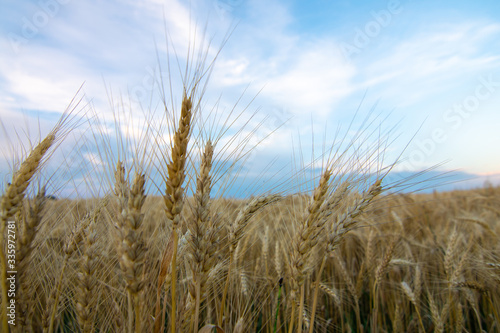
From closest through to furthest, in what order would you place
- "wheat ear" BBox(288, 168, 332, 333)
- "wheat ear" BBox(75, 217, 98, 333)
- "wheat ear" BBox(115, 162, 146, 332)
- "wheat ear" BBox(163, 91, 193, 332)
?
"wheat ear" BBox(115, 162, 146, 332), "wheat ear" BBox(163, 91, 193, 332), "wheat ear" BBox(75, 217, 98, 333), "wheat ear" BBox(288, 168, 332, 333)

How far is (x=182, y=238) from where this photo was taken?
5.72 ft

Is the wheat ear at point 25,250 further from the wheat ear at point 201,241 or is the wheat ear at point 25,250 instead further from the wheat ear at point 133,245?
the wheat ear at point 201,241

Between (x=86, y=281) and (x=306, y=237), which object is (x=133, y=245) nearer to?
(x=86, y=281)

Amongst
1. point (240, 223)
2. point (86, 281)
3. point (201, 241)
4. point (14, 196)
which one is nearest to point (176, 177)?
point (201, 241)

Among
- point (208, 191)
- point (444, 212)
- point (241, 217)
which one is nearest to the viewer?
point (208, 191)

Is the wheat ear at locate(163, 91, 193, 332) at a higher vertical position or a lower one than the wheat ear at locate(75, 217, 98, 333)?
higher

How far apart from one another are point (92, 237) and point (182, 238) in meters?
0.47

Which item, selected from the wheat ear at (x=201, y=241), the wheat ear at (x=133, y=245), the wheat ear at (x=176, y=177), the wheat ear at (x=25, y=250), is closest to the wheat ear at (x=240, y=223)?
the wheat ear at (x=201, y=241)

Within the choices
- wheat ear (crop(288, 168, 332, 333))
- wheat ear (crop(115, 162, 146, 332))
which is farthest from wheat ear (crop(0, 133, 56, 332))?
wheat ear (crop(288, 168, 332, 333))

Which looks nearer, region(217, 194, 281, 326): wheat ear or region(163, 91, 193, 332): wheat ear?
region(163, 91, 193, 332): wheat ear

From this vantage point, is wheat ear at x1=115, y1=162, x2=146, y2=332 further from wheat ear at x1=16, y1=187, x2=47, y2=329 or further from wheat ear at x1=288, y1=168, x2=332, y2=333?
wheat ear at x1=288, y1=168, x2=332, y2=333

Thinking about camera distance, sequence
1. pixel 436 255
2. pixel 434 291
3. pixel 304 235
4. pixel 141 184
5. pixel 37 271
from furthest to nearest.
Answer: pixel 436 255 → pixel 434 291 → pixel 37 271 → pixel 304 235 → pixel 141 184

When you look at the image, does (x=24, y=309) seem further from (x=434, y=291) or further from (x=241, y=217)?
(x=434, y=291)

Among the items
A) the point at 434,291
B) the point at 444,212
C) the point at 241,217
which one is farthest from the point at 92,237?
the point at 444,212
